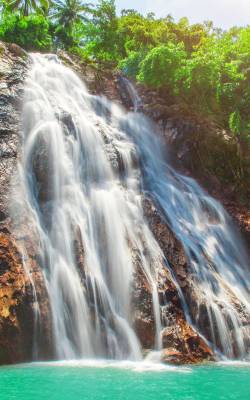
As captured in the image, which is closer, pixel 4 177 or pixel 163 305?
pixel 163 305

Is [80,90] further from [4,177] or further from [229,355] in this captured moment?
[229,355]

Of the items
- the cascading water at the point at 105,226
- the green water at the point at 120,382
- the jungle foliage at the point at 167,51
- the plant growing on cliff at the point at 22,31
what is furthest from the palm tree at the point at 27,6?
the green water at the point at 120,382

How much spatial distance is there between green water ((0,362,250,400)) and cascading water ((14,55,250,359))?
47.9 inches

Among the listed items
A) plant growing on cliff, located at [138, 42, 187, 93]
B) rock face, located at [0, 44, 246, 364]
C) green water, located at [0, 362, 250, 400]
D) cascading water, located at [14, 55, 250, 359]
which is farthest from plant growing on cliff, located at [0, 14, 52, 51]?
green water, located at [0, 362, 250, 400]

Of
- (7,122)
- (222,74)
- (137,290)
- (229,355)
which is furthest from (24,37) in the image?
(229,355)

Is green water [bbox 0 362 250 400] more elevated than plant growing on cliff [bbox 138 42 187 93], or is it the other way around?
plant growing on cliff [bbox 138 42 187 93]

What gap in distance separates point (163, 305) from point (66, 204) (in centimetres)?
380

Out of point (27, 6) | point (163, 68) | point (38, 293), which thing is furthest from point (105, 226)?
point (27, 6)

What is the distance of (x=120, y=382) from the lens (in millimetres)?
6719

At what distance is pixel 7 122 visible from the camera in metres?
13.2

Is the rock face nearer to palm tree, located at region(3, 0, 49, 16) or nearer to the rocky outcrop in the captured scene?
the rocky outcrop

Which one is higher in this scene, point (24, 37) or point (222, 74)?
point (24, 37)

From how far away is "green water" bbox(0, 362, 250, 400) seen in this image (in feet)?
19.7

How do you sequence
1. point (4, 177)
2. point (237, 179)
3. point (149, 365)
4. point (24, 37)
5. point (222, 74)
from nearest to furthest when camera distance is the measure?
point (149, 365) → point (4, 177) → point (237, 179) → point (222, 74) → point (24, 37)
